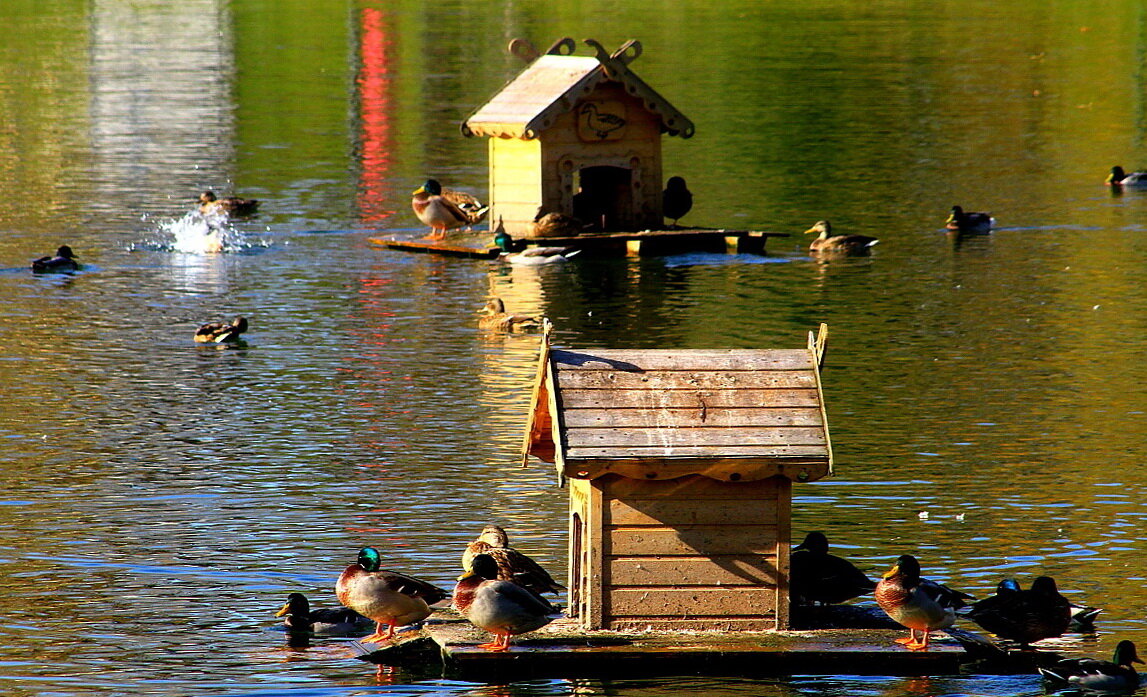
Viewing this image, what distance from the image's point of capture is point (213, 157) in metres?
43.4

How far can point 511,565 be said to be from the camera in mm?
13156

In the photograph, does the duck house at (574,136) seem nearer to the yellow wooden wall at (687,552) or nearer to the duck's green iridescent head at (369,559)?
the duck's green iridescent head at (369,559)

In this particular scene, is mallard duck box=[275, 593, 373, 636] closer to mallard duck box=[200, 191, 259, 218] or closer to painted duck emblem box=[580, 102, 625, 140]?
painted duck emblem box=[580, 102, 625, 140]

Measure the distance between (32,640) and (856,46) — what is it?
54924 mm

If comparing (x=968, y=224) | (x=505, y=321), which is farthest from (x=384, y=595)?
(x=968, y=224)

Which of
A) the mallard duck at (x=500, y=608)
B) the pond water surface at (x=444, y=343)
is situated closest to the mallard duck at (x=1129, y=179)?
the pond water surface at (x=444, y=343)

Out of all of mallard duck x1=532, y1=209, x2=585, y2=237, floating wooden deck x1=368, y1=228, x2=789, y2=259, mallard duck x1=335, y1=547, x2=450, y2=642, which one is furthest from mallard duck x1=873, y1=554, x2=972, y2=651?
mallard duck x1=532, y1=209, x2=585, y2=237

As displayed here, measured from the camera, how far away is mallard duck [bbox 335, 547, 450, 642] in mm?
12750

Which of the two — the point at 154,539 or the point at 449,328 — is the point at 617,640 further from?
the point at 449,328

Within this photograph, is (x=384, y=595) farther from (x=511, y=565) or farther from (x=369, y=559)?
(x=511, y=565)

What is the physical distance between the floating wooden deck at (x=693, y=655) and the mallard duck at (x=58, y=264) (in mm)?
18405

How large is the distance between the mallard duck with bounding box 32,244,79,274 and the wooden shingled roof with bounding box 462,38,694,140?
6.53 meters

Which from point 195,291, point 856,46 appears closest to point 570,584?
point 195,291

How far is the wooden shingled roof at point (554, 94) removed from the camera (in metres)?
30.3
